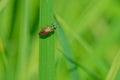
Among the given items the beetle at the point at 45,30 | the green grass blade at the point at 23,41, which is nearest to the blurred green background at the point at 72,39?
the green grass blade at the point at 23,41

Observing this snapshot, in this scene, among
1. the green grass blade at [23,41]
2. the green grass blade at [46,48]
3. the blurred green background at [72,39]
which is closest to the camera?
the green grass blade at [46,48]

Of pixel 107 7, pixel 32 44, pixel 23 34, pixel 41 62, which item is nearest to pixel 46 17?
pixel 41 62

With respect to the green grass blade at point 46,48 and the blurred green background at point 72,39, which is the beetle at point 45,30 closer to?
the green grass blade at point 46,48

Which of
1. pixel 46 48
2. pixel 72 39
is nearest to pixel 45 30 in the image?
pixel 46 48

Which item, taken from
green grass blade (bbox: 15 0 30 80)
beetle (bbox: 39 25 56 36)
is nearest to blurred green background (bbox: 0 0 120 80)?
green grass blade (bbox: 15 0 30 80)

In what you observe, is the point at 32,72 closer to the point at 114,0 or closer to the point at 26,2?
the point at 26,2

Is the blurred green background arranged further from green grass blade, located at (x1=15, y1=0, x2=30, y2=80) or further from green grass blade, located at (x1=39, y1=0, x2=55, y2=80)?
green grass blade, located at (x1=39, y1=0, x2=55, y2=80)
